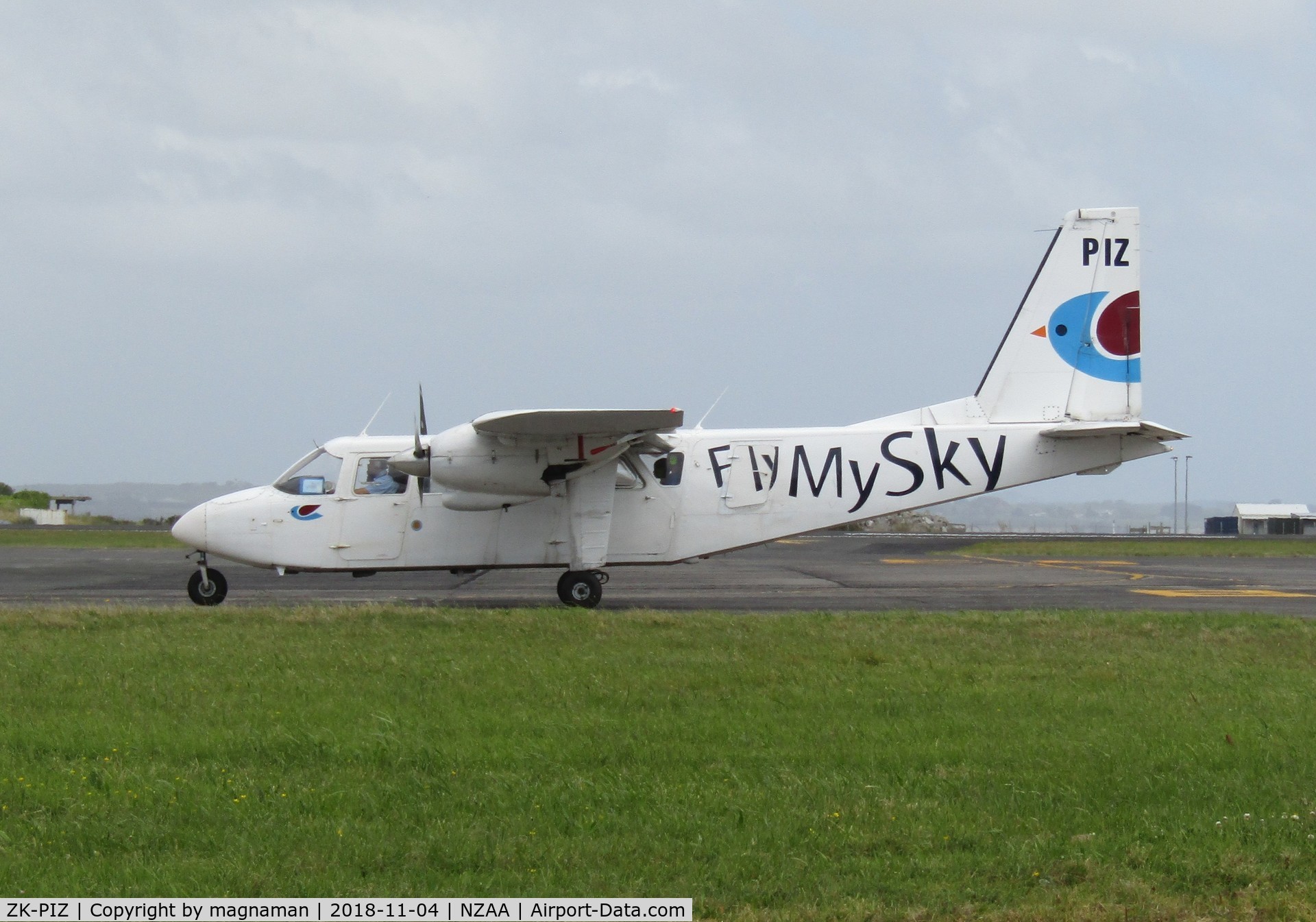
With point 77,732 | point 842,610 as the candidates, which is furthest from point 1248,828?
point 842,610

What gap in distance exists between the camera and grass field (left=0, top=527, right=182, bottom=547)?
40.9 metres

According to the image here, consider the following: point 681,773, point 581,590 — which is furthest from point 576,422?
point 681,773

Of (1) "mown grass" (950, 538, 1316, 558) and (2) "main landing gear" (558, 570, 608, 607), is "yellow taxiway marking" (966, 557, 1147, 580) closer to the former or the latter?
(1) "mown grass" (950, 538, 1316, 558)

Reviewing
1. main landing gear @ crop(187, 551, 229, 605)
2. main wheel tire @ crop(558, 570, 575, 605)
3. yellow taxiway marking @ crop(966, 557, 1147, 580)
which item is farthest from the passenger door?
yellow taxiway marking @ crop(966, 557, 1147, 580)

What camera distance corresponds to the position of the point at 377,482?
59.9 ft

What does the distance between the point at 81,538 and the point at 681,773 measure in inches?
1731

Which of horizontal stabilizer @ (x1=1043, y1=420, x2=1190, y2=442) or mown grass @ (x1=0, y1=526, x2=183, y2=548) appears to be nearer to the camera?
horizontal stabilizer @ (x1=1043, y1=420, x2=1190, y2=442)

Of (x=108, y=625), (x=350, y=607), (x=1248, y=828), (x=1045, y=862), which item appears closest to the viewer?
(x=1045, y=862)

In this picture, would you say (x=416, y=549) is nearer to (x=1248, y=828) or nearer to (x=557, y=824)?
(x=557, y=824)

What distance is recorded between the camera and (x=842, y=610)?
17.1 meters

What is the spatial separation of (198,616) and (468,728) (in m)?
7.57

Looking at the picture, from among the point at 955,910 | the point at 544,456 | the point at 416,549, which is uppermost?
the point at 544,456

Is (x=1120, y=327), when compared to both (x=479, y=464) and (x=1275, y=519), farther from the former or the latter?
(x=1275, y=519)
